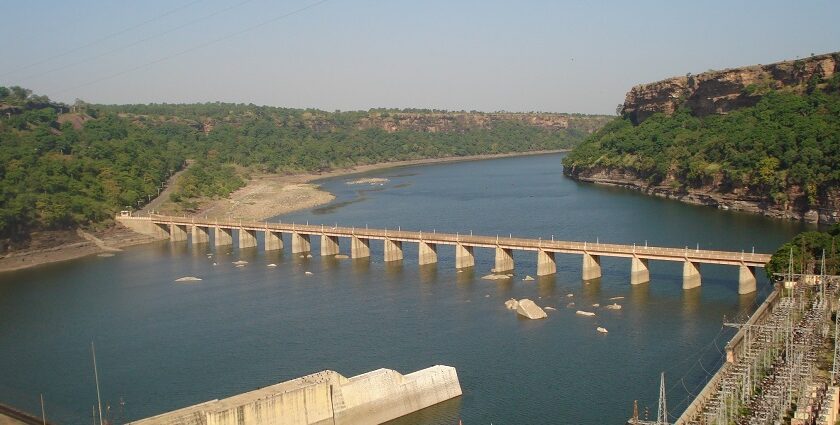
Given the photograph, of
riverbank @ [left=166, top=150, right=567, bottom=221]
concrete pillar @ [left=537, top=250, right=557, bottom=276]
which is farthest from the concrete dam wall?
riverbank @ [left=166, top=150, right=567, bottom=221]

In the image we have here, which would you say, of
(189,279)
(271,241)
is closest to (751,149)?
(271,241)

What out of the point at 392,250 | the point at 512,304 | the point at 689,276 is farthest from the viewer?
the point at 392,250

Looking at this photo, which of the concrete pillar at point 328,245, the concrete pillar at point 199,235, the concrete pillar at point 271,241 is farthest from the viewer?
the concrete pillar at point 199,235

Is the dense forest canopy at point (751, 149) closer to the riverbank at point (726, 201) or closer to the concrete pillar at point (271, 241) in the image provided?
the riverbank at point (726, 201)

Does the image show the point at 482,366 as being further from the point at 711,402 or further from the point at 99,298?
the point at 99,298

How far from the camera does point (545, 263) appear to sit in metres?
74.2

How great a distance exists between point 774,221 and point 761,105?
39.4 metres

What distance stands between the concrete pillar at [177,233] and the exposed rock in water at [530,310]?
59.0m

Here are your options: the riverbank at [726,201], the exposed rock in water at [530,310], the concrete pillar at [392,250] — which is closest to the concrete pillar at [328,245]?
the concrete pillar at [392,250]

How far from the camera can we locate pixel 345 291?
73000mm

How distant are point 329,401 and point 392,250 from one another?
4369cm

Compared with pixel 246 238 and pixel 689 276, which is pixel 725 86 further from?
pixel 689 276

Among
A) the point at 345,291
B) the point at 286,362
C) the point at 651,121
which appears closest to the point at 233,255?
the point at 345,291

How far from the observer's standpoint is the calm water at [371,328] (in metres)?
47.6
